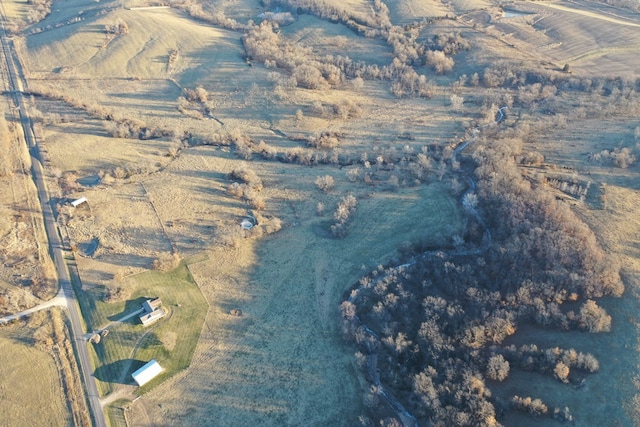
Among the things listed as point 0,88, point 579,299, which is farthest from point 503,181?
point 0,88

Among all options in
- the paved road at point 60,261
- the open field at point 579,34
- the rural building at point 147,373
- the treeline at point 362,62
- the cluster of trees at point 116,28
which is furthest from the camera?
the cluster of trees at point 116,28

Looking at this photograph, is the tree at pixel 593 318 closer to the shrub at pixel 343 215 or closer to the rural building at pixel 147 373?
the shrub at pixel 343 215

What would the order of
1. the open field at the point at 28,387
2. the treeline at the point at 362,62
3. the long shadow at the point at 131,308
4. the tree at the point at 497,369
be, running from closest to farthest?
the open field at the point at 28,387
the tree at the point at 497,369
the long shadow at the point at 131,308
the treeline at the point at 362,62

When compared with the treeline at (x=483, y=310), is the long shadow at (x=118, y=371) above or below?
below

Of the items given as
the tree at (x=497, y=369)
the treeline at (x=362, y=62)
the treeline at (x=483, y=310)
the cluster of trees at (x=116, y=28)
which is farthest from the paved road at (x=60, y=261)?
the treeline at (x=362, y=62)

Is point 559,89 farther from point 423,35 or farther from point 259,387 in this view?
point 259,387

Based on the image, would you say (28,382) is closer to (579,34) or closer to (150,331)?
(150,331)
